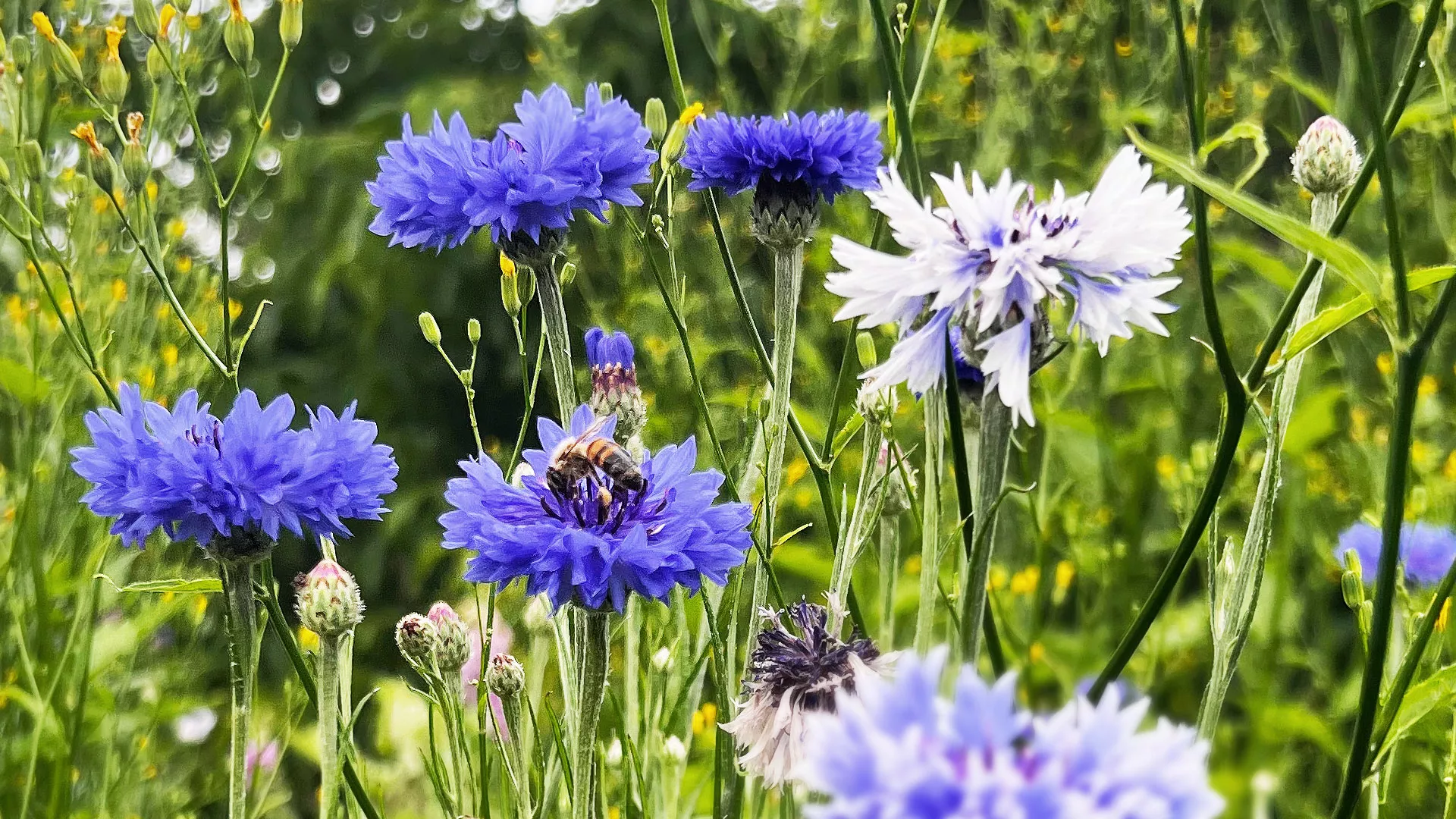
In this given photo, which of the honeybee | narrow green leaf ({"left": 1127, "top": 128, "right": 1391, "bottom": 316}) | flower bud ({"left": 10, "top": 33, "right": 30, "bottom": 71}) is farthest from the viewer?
flower bud ({"left": 10, "top": 33, "right": 30, "bottom": 71})

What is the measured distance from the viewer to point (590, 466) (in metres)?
0.50

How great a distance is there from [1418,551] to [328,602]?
878 millimetres

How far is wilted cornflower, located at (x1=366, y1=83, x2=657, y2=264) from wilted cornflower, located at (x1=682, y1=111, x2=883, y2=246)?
0.06 m

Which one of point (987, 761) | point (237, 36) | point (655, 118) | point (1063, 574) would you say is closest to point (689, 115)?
point (655, 118)

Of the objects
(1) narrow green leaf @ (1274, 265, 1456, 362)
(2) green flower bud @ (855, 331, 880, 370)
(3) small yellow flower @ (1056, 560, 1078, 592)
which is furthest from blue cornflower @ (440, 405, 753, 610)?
(3) small yellow flower @ (1056, 560, 1078, 592)

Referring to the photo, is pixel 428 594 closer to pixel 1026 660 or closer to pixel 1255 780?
pixel 1026 660

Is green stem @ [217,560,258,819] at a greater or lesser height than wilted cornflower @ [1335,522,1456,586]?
lesser

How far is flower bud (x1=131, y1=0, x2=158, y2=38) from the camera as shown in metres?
0.66

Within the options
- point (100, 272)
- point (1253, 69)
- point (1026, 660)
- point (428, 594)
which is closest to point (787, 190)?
point (1026, 660)

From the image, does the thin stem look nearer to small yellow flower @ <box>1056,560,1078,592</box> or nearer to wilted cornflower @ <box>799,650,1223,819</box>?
wilted cornflower @ <box>799,650,1223,819</box>

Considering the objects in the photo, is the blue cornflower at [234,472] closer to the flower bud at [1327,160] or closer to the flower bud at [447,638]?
the flower bud at [447,638]

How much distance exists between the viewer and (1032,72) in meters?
1.48

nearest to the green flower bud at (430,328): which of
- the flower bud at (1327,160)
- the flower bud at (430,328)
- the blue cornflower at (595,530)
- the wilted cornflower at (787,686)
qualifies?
the flower bud at (430,328)

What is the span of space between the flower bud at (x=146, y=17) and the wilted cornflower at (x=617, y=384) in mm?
287
